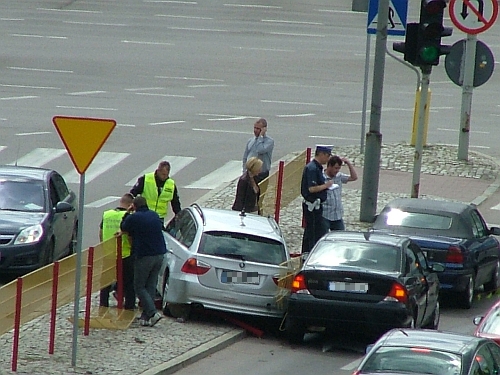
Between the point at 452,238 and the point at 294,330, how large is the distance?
3.61 m

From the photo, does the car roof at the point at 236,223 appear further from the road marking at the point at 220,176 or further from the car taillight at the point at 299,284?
the road marking at the point at 220,176

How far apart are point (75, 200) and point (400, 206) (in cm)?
492

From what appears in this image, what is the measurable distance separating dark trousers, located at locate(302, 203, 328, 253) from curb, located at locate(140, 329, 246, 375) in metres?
3.33

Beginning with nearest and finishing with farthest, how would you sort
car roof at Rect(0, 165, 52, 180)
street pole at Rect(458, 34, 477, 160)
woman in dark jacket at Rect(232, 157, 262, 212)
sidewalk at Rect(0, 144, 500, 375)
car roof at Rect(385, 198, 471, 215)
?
sidewalk at Rect(0, 144, 500, 375) → car roof at Rect(385, 198, 471, 215) → woman in dark jacket at Rect(232, 157, 262, 212) → car roof at Rect(0, 165, 52, 180) → street pole at Rect(458, 34, 477, 160)

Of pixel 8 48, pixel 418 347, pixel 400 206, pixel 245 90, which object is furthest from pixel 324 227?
pixel 8 48

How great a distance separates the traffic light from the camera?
62.8ft

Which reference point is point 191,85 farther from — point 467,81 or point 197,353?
point 197,353

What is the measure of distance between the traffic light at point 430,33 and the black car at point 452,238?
2.05 meters

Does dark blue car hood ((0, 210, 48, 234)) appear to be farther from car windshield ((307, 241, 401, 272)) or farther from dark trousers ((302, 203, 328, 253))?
car windshield ((307, 241, 401, 272))

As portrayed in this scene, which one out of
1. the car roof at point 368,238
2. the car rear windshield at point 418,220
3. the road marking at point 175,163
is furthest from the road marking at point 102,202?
the car roof at point 368,238

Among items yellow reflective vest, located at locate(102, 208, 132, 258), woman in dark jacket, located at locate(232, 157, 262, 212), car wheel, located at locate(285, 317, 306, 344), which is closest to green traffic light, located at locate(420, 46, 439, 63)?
woman in dark jacket, located at locate(232, 157, 262, 212)

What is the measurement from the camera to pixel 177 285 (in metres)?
16.1

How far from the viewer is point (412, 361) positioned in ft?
34.7

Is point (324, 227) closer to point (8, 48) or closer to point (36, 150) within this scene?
point (36, 150)
